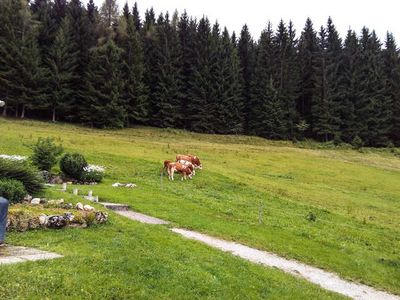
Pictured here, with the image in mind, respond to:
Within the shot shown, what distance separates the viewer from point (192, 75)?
9412cm

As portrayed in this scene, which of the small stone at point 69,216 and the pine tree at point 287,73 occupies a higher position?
the pine tree at point 287,73

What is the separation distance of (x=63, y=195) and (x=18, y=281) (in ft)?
39.7

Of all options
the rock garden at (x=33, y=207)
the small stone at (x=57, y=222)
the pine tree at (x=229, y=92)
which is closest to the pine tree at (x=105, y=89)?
the pine tree at (x=229, y=92)

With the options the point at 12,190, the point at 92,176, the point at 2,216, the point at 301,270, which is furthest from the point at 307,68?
the point at 2,216

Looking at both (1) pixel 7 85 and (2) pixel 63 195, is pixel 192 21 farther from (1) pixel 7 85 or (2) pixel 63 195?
(2) pixel 63 195

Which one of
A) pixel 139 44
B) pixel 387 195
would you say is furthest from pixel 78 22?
pixel 387 195

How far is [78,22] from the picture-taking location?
87188 millimetres

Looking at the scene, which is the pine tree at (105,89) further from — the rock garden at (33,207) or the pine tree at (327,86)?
the rock garden at (33,207)

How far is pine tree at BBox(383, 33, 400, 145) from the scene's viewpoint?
9694cm

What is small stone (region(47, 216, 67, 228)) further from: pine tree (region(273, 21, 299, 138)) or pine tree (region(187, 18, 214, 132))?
pine tree (region(273, 21, 299, 138))

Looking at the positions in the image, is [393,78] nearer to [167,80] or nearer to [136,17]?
[167,80]

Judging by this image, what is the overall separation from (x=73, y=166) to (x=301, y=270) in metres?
18.4

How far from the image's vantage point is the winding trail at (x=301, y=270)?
50.4 feet

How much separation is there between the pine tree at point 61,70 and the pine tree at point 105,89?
3.15 m
